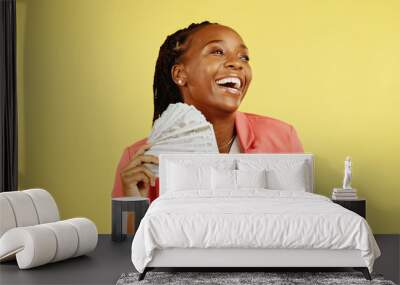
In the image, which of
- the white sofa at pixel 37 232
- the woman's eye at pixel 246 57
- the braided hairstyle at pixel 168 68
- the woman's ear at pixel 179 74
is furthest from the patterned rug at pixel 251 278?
the woman's eye at pixel 246 57

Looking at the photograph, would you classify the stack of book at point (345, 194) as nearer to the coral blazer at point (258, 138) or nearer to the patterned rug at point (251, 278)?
the coral blazer at point (258, 138)

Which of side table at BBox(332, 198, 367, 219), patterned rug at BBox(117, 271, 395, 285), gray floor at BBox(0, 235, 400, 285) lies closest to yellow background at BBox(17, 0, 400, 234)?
side table at BBox(332, 198, 367, 219)

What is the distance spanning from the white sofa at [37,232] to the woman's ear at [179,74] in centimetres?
201

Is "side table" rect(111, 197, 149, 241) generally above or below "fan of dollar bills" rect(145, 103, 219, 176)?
below

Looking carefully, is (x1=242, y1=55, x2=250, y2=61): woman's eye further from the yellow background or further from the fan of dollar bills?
the fan of dollar bills

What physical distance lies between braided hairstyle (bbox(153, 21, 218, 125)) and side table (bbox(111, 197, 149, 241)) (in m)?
1.02

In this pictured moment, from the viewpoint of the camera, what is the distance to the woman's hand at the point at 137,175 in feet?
23.5

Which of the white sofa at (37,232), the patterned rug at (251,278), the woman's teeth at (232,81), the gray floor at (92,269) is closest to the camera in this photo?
the patterned rug at (251,278)

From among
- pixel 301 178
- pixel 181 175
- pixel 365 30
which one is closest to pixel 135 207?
pixel 181 175

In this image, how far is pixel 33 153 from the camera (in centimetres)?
724

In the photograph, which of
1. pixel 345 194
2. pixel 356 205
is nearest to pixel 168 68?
pixel 345 194

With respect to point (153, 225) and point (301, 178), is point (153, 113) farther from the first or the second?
point (153, 225)

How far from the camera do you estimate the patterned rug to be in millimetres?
4734

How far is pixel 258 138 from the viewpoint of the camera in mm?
7188
